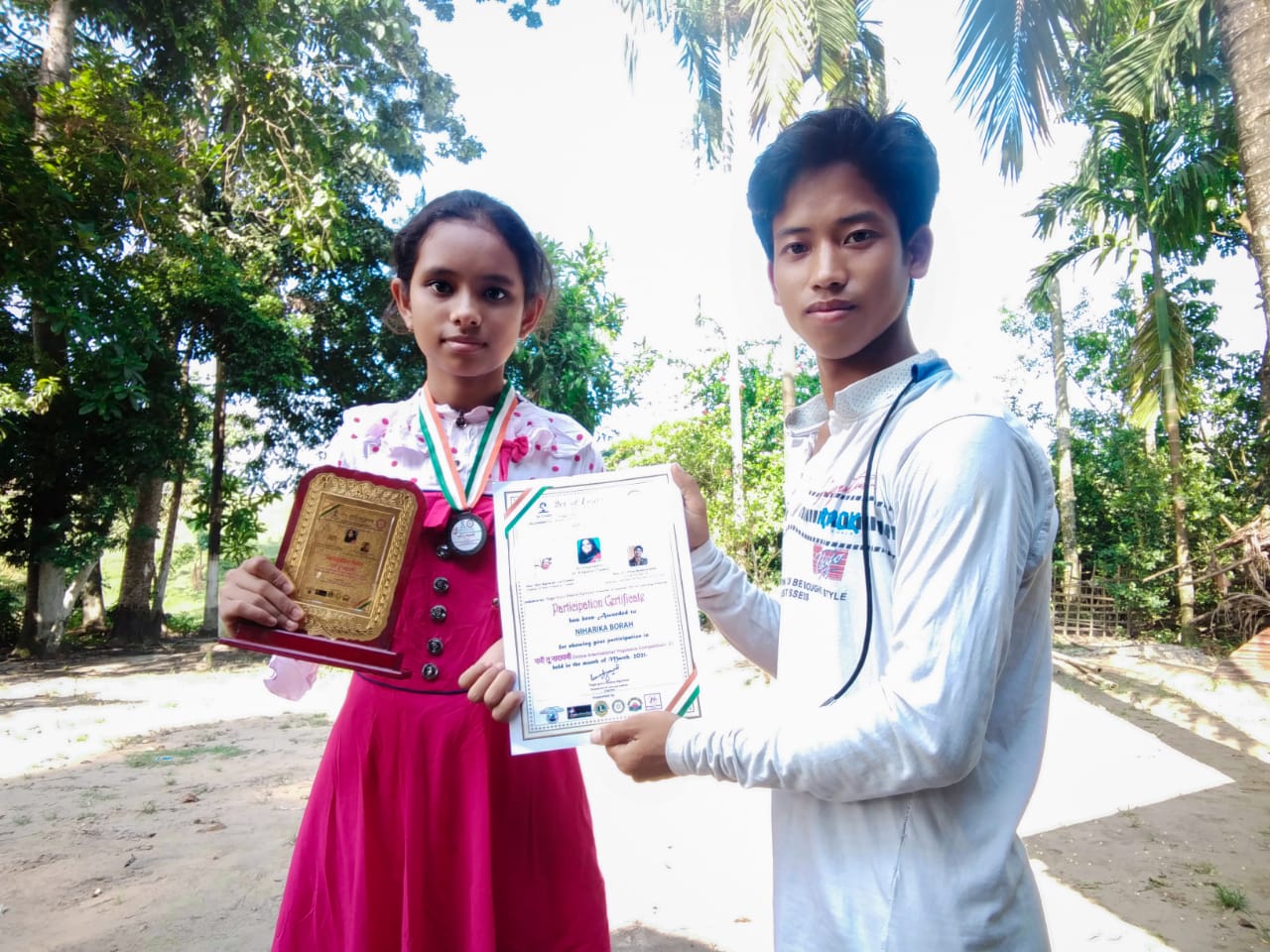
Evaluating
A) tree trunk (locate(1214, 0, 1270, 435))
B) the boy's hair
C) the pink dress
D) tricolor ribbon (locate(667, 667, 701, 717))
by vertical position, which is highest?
tree trunk (locate(1214, 0, 1270, 435))

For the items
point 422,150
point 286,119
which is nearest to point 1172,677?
point 286,119

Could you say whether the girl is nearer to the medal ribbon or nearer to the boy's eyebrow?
the medal ribbon

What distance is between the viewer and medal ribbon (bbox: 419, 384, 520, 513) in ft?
5.17

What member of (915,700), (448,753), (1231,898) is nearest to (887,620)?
(915,700)

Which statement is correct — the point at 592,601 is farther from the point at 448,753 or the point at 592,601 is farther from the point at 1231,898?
the point at 1231,898

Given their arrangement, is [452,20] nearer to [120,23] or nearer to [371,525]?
[120,23]

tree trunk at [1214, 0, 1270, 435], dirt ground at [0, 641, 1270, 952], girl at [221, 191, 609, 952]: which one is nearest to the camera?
girl at [221, 191, 609, 952]

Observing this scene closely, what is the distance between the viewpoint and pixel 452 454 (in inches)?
64.8

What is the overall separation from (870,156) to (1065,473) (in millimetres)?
15365

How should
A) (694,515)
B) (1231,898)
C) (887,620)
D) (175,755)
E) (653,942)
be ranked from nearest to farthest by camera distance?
(887,620) → (694,515) → (653,942) → (1231,898) → (175,755)

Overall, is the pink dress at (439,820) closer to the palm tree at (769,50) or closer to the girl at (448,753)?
the girl at (448,753)

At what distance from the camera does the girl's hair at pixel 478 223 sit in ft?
5.45

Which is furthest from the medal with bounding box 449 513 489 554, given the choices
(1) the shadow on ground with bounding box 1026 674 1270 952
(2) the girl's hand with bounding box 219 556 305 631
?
(1) the shadow on ground with bounding box 1026 674 1270 952

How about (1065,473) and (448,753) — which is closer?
(448,753)
